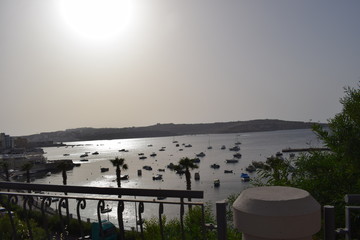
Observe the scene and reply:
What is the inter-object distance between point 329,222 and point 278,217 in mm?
756

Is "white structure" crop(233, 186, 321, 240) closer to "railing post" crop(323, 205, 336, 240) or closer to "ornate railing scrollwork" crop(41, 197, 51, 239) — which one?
"railing post" crop(323, 205, 336, 240)

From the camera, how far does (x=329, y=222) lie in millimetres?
2504

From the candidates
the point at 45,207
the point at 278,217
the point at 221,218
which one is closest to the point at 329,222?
the point at 278,217

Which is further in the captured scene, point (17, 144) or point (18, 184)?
point (17, 144)

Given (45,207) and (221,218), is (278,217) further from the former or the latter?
(45,207)

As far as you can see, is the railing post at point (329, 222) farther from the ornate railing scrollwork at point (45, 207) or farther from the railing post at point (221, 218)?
the ornate railing scrollwork at point (45, 207)

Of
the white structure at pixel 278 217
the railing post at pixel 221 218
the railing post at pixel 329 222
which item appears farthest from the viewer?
the railing post at pixel 221 218

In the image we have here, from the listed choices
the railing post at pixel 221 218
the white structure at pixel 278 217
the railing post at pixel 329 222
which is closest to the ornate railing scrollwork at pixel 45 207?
the railing post at pixel 221 218

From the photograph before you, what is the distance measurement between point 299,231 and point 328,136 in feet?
14.8

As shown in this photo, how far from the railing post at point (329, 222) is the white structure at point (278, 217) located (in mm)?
399

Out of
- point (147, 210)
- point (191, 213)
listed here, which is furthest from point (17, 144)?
point (191, 213)

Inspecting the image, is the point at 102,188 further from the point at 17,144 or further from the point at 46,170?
the point at 17,144

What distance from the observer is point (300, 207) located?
2.12 metres

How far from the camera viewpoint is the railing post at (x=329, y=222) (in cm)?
249
